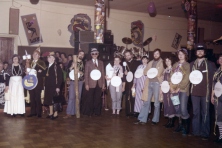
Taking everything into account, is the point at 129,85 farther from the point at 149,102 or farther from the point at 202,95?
the point at 202,95

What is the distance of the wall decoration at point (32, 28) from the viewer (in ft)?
31.7

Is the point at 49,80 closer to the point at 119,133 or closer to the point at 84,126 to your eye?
the point at 84,126

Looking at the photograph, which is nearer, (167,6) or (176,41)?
(167,6)

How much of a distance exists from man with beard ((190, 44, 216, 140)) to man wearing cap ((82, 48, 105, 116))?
2317 millimetres

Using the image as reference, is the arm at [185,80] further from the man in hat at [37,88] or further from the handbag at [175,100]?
the man in hat at [37,88]

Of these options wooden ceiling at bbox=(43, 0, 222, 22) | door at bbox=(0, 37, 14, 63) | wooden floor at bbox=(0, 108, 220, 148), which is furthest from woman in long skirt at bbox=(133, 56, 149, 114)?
door at bbox=(0, 37, 14, 63)

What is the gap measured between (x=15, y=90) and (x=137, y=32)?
Result: 739cm

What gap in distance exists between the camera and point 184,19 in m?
13.3

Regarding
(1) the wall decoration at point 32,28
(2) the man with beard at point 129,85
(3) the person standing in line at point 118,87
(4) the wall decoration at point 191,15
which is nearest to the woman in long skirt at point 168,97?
(2) the man with beard at point 129,85

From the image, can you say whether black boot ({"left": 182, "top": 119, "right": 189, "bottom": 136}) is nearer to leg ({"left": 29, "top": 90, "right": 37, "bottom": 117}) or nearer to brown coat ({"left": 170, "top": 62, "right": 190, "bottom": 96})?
brown coat ({"left": 170, "top": 62, "right": 190, "bottom": 96})

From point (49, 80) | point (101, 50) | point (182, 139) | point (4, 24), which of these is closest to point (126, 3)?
point (101, 50)

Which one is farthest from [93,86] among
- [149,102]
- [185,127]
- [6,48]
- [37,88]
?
[6,48]

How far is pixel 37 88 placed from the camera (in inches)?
229

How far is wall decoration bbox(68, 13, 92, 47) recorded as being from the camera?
10453 mm
